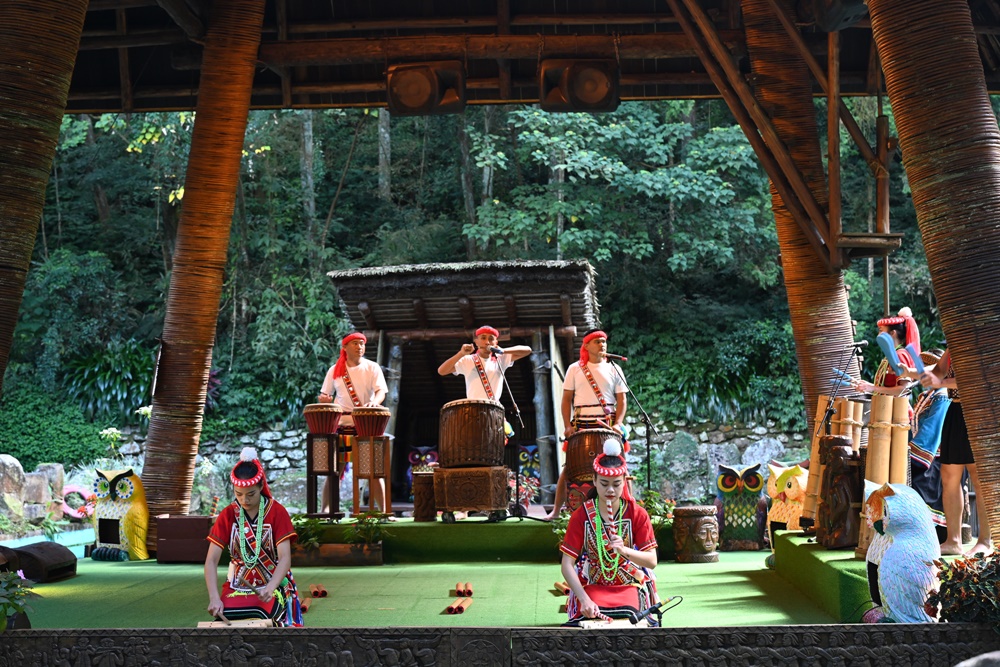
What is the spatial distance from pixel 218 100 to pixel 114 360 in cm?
1061

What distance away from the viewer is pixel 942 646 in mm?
4391

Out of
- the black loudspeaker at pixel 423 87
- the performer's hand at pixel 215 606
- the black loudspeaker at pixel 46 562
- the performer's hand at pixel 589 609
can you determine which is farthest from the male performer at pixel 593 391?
the performer's hand at pixel 215 606

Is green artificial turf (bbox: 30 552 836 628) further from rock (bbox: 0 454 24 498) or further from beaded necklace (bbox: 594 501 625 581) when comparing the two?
rock (bbox: 0 454 24 498)

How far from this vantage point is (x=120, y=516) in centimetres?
936

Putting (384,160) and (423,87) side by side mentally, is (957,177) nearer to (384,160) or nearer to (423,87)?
(423,87)

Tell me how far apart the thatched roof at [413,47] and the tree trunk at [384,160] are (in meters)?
11.4

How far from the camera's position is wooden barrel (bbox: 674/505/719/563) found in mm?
9117

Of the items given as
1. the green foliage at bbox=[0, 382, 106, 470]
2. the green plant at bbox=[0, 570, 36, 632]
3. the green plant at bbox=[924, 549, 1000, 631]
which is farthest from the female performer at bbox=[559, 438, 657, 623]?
the green foliage at bbox=[0, 382, 106, 470]

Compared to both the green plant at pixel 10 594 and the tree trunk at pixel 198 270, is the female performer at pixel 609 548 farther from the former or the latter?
the tree trunk at pixel 198 270

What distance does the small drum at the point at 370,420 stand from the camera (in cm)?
935

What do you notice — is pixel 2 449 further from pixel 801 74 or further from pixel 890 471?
pixel 890 471

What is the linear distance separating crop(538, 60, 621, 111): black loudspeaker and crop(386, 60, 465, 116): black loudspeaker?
0.79 m

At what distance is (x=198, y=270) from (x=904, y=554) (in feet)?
21.2

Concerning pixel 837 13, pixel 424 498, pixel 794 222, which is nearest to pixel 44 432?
pixel 424 498
